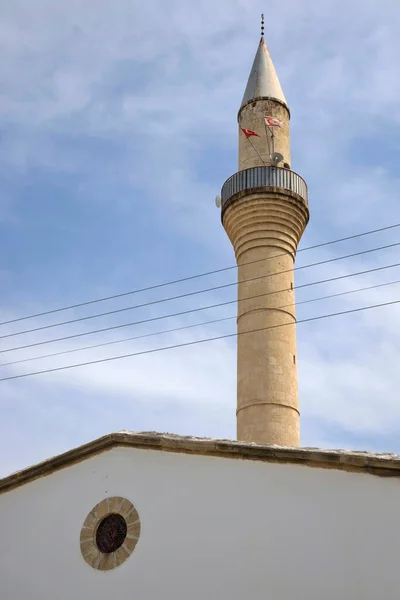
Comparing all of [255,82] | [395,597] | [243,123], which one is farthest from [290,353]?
[395,597]

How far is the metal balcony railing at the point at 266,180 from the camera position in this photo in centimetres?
1891

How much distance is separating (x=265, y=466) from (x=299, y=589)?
156cm

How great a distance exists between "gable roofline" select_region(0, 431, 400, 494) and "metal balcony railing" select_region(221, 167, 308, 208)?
31.5ft

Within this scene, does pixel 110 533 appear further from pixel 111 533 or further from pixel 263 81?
pixel 263 81

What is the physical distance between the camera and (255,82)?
821 inches

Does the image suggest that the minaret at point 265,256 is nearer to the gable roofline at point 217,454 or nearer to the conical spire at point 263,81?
the conical spire at point 263,81

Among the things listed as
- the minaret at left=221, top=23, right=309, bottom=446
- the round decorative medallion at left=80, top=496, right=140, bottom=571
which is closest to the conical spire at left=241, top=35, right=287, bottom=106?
the minaret at left=221, top=23, right=309, bottom=446

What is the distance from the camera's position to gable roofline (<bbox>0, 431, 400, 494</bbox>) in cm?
915

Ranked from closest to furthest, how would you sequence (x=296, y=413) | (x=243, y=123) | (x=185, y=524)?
(x=185, y=524), (x=296, y=413), (x=243, y=123)

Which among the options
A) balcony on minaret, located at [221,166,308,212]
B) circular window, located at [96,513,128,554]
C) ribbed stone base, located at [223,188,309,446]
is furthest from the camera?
balcony on minaret, located at [221,166,308,212]

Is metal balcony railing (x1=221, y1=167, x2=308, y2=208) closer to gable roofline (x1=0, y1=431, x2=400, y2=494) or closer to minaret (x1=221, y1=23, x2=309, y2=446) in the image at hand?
minaret (x1=221, y1=23, x2=309, y2=446)

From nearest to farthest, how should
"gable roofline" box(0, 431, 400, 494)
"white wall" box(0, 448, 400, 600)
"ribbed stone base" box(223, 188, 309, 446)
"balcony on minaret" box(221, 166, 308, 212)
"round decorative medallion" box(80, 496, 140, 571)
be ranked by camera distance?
"white wall" box(0, 448, 400, 600) < "gable roofline" box(0, 431, 400, 494) < "round decorative medallion" box(80, 496, 140, 571) < "ribbed stone base" box(223, 188, 309, 446) < "balcony on minaret" box(221, 166, 308, 212)

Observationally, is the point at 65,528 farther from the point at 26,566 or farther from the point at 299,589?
the point at 299,589

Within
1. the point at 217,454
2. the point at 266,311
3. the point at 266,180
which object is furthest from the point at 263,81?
the point at 217,454
